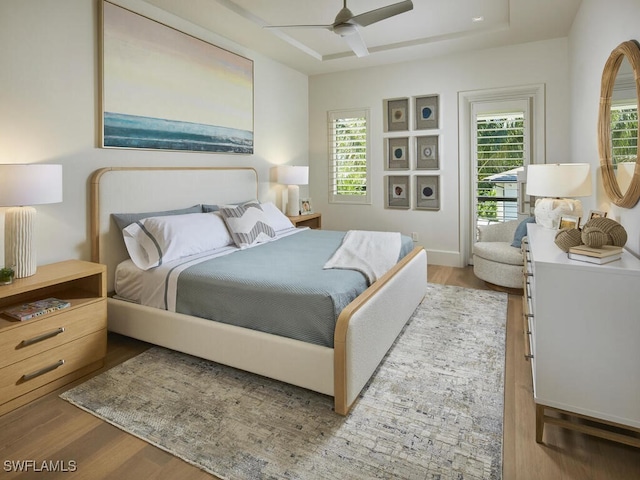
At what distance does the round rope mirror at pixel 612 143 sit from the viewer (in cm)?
195

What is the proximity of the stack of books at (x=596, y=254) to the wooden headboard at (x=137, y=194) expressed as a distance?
298 cm

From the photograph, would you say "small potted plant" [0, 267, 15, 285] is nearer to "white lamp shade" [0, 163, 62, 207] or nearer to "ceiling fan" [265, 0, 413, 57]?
"white lamp shade" [0, 163, 62, 207]

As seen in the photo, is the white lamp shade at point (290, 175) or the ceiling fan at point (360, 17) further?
the white lamp shade at point (290, 175)

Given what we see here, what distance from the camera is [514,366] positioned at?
2482mm

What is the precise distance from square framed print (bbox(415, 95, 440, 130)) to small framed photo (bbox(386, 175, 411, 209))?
0.69m

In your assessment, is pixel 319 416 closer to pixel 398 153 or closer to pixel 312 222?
pixel 312 222

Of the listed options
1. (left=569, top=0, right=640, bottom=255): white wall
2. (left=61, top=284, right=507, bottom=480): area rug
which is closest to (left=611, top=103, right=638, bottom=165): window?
(left=569, top=0, right=640, bottom=255): white wall

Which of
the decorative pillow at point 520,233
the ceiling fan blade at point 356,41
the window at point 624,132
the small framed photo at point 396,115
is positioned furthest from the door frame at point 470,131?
the window at point 624,132

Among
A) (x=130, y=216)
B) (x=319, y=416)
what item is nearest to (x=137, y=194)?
(x=130, y=216)

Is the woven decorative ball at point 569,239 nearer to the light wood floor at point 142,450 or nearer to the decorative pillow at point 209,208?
the light wood floor at point 142,450

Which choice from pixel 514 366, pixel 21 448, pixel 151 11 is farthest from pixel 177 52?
pixel 514 366

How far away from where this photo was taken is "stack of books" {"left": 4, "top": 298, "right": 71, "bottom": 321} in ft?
7.00

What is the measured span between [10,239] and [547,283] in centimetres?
278

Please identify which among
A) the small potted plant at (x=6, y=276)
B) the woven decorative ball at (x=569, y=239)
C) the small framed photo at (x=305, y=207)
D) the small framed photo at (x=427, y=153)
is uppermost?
the small framed photo at (x=427, y=153)
